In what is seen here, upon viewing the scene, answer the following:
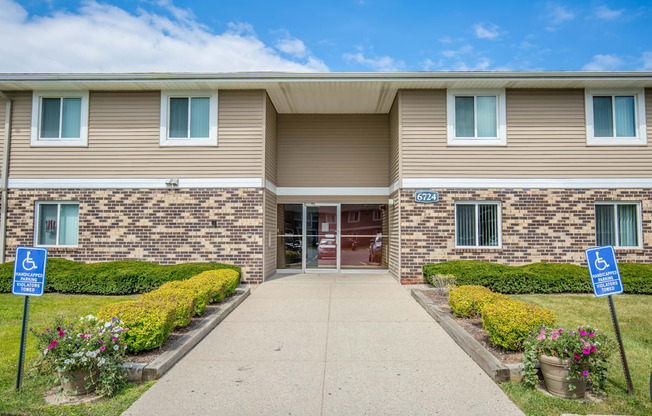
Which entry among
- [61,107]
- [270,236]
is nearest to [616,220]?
[270,236]

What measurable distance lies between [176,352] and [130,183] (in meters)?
7.62

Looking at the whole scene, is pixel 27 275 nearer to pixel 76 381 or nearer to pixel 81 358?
pixel 81 358

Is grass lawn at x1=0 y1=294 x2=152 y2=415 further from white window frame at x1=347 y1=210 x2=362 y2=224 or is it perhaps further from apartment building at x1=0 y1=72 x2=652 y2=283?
white window frame at x1=347 y1=210 x2=362 y2=224

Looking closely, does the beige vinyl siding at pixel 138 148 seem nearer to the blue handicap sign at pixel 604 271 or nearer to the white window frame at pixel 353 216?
the white window frame at pixel 353 216

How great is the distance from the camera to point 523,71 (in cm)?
1084

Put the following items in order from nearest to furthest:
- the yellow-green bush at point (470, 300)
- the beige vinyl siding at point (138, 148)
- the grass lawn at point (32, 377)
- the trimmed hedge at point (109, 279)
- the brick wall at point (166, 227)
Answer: the grass lawn at point (32, 377) < the yellow-green bush at point (470, 300) < the trimmed hedge at point (109, 279) < the brick wall at point (166, 227) < the beige vinyl siding at point (138, 148)

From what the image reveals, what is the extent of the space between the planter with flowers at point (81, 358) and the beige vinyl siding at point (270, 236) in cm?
714

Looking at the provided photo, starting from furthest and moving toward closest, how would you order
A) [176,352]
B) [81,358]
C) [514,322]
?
[176,352], [514,322], [81,358]

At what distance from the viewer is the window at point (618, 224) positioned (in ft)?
38.0

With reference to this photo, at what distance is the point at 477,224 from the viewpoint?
11.6 meters

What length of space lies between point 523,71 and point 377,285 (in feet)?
22.7

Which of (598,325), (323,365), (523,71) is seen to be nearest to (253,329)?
(323,365)

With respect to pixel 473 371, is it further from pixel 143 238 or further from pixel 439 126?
pixel 143 238

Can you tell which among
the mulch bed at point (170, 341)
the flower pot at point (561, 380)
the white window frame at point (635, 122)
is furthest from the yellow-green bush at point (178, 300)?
the white window frame at point (635, 122)
